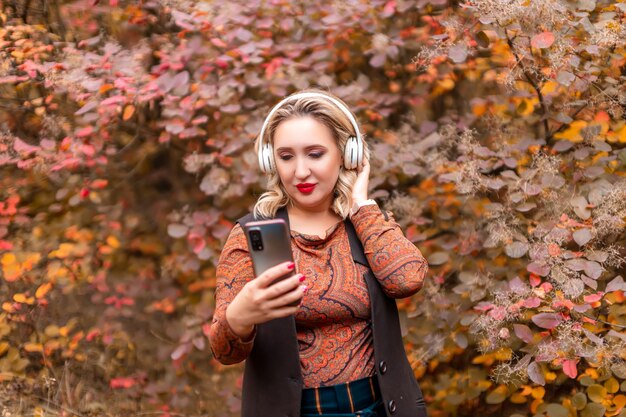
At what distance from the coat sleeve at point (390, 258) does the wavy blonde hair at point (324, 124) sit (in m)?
0.09

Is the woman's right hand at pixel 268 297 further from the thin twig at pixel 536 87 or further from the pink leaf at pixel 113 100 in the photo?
the pink leaf at pixel 113 100

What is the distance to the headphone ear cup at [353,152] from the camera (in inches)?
74.7

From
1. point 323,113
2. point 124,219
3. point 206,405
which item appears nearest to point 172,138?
point 124,219

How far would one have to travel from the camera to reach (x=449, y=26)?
2.84m

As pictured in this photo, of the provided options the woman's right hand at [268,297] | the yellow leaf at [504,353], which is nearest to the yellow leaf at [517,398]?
the yellow leaf at [504,353]

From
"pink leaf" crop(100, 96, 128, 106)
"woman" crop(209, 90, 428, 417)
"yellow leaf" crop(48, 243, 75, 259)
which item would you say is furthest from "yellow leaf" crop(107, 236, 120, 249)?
"woman" crop(209, 90, 428, 417)

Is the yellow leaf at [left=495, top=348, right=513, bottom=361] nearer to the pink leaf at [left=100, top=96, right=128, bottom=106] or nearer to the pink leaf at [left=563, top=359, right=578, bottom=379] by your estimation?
the pink leaf at [left=563, top=359, right=578, bottom=379]

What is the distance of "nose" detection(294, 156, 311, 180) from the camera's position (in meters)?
1.82

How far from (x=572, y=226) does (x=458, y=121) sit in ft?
3.44

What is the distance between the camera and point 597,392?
2.66 m

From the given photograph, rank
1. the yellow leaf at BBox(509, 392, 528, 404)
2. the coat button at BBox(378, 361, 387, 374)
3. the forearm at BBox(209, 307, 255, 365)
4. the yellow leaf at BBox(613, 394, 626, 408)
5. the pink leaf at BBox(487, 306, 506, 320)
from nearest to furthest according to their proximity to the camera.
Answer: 1. the forearm at BBox(209, 307, 255, 365)
2. the coat button at BBox(378, 361, 387, 374)
3. the pink leaf at BBox(487, 306, 506, 320)
4. the yellow leaf at BBox(613, 394, 626, 408)
5. the yellow leaf at BBox(509, 392, 528, 404)

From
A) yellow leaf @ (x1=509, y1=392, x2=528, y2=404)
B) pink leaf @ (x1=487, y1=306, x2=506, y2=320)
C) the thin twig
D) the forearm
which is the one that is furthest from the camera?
yellow leaf @ (x1=509, y1=392, x2=528, y2=404)

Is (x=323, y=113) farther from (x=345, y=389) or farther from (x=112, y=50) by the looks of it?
(x=112, y=50)

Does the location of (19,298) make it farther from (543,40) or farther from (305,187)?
(543,40)
